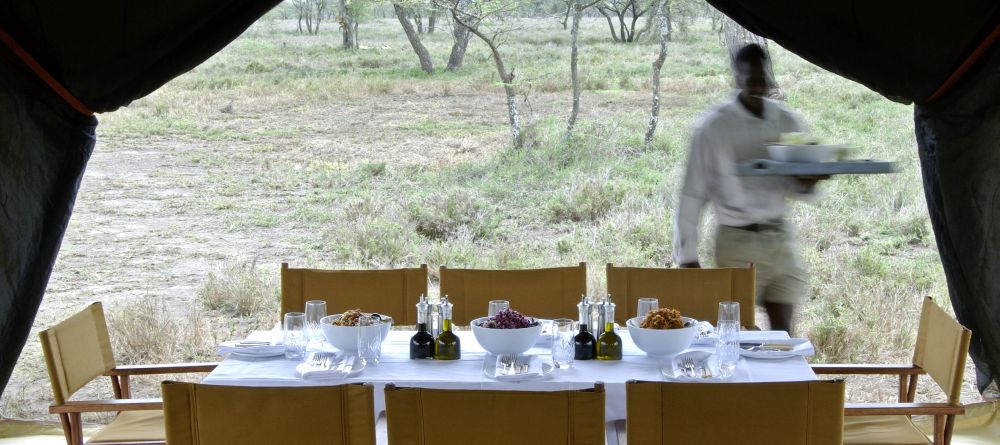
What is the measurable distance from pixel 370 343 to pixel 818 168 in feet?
5.03

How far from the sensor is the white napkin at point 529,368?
2658 millimetres

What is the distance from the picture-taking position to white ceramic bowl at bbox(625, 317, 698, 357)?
2.79m

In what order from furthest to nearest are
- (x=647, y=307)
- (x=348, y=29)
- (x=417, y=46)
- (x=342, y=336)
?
(x=348, y=29)
(x=417, y=46)
(x=647, y=307)
(x=342, y=336)

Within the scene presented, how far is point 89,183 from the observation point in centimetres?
625

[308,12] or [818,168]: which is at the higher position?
[308,12]

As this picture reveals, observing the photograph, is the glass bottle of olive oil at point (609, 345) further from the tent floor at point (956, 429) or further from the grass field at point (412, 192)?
the grass field at point (412, 192)

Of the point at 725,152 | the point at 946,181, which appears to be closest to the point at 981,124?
the point at 946,181

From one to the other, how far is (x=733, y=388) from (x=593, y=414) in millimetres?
318

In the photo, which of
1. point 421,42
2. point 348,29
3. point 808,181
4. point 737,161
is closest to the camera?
point 808,181

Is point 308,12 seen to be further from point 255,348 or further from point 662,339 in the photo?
point 662,339

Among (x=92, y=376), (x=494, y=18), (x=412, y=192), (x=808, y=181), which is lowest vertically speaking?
(x=92, y=376)

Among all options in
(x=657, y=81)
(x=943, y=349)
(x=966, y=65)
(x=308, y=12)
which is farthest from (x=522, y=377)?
(x=308, y=12)

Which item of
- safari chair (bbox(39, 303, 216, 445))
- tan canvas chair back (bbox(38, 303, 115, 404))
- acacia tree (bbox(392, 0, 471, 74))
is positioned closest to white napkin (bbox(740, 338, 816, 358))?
safari chair (bbox(39, 303, 216, 445))

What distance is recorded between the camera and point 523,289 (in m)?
3.52
